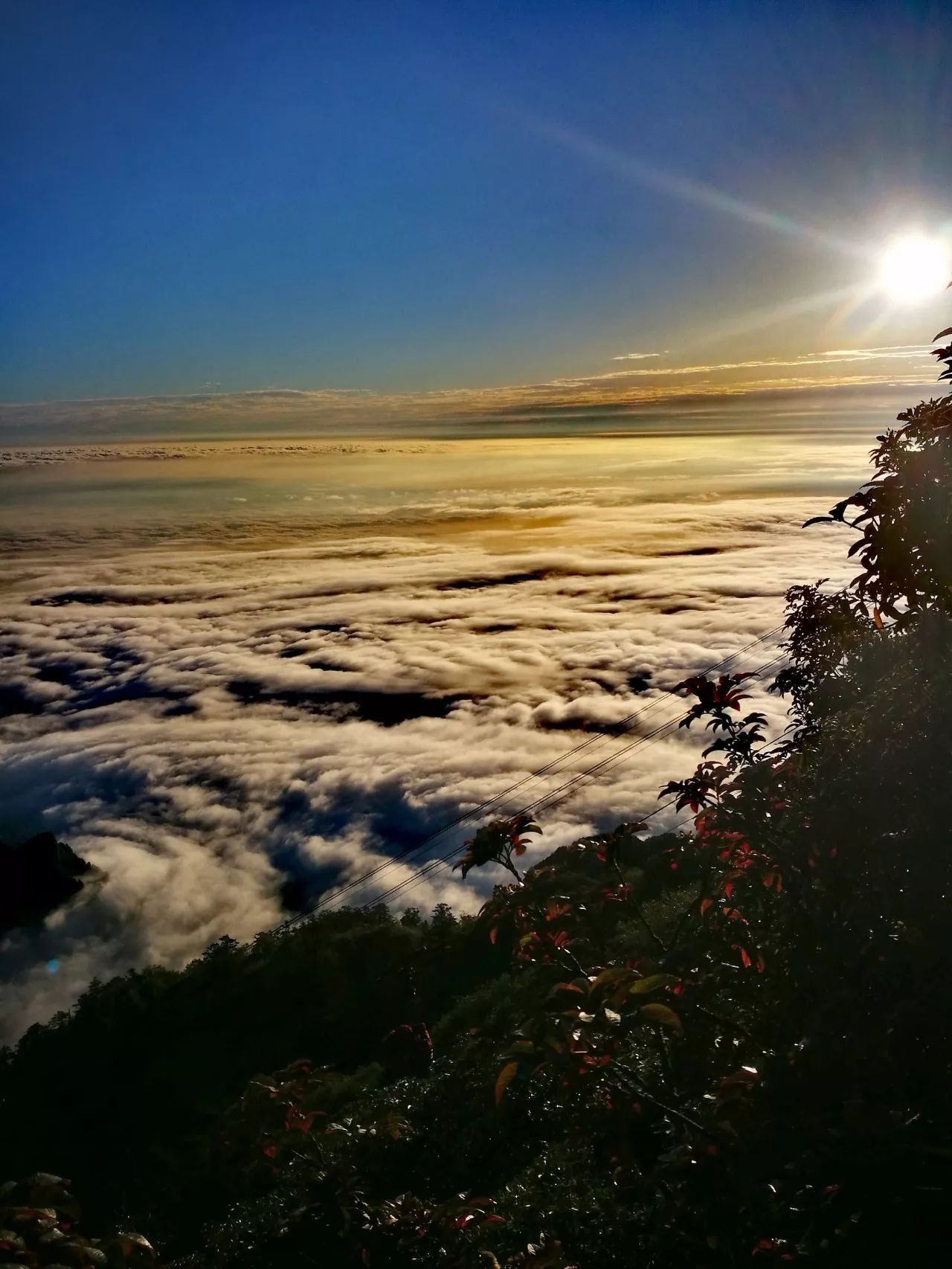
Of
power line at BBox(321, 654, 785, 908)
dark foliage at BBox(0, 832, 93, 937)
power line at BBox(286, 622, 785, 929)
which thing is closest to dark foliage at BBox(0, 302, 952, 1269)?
power line at BBox(321, 654, 785, 908)

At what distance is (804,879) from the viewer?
213 inches

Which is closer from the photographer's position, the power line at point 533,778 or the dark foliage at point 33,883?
the power line at point 533,778

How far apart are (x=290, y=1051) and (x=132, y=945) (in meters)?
69.0

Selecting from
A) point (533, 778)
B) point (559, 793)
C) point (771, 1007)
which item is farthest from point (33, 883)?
point (771, 1007)

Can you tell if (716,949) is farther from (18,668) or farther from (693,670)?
(18,668)

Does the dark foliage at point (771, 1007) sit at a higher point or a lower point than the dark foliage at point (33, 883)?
higher

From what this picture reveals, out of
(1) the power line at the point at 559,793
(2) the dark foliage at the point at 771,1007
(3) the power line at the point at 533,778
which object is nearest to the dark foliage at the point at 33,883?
(3) the power line at the point at 533,778

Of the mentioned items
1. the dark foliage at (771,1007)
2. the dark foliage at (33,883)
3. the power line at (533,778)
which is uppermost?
the dark foliage at (771,1007)

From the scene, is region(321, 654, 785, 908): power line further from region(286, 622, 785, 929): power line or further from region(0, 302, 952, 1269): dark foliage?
region(0, 302, 952, 1269): dark foliage

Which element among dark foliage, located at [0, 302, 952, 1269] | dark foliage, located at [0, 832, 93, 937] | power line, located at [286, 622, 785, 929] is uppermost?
dark foliage, located at [0, 302, 952, 1269]

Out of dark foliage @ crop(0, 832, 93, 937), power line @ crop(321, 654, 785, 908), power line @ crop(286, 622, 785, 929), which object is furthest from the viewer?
dark foliage @ crop(0, 832, 93, 937)

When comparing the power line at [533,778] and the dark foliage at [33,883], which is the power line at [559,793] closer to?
the power line at [533,778]

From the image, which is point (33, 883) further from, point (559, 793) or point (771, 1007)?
point (771, 1007)

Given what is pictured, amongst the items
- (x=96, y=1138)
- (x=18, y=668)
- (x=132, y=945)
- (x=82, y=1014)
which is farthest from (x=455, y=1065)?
(x=18, y=668)
